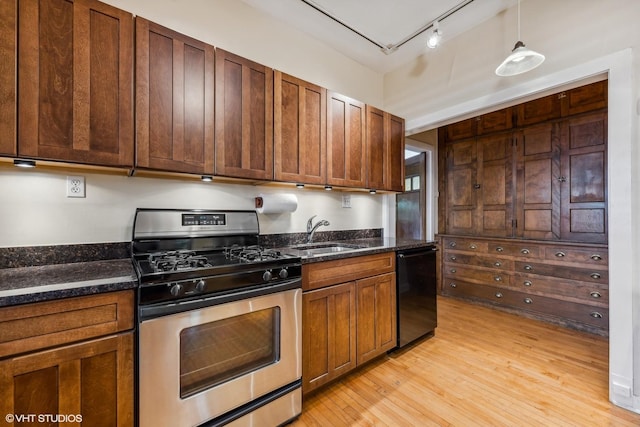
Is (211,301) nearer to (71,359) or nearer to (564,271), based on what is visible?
(71,359)

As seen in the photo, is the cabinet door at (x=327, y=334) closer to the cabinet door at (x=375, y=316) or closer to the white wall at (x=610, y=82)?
the cabinet door at (x=375, y=316)

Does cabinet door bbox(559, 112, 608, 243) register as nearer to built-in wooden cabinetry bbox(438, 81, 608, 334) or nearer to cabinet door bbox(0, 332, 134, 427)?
built-in wooden cabinetry bbox(438, 81, 608, 334)

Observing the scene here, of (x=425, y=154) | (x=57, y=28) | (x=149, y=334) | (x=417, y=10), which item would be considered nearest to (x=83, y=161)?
(x=57, y=28)

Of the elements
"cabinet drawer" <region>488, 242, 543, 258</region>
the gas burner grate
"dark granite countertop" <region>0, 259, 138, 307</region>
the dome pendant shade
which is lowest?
"cabinet drawer" <region>488, 242, 543, 258</region>

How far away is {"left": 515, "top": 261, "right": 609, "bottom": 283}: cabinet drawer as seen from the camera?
2641 mm

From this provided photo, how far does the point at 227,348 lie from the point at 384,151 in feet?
7.08

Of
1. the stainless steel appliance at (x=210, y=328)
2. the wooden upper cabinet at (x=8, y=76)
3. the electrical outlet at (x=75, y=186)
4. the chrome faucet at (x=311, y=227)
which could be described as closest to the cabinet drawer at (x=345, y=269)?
the stainless steel appliance at (x=210, y=328)

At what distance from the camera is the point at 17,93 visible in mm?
1162

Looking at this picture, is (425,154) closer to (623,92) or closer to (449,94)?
(449,94)

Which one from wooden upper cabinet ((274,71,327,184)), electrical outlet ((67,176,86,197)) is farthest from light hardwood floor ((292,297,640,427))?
electrical outlet ((67,176,86,197))

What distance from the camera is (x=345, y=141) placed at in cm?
236

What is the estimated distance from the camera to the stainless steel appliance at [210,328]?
1160mm

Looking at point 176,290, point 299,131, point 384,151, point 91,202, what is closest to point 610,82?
point 384,151

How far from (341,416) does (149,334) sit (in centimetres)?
123
